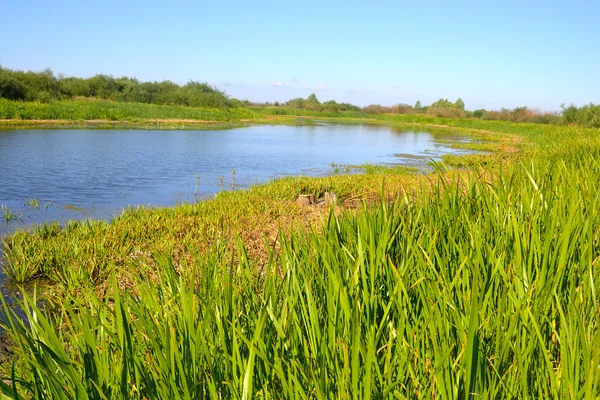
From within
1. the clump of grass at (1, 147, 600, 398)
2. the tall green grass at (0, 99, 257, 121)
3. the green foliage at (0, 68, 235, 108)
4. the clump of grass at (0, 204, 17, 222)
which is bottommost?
the clump of grass at (0, 204, 17, 222)

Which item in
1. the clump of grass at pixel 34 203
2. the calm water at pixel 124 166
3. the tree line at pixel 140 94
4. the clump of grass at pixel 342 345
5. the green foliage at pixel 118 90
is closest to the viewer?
the clump of grass at pixel 342 345

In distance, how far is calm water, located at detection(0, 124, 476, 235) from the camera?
8328 mm

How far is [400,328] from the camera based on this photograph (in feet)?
4.28

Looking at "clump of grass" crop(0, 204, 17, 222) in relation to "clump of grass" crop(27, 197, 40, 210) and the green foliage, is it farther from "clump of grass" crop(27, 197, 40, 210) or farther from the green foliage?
the green foliage

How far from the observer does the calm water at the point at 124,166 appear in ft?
27.3

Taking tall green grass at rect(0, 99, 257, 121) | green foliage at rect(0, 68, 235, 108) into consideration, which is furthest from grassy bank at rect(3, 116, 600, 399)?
green foliage at rect(0, 68, 235, 108)

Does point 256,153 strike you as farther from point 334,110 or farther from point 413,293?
point 334,110

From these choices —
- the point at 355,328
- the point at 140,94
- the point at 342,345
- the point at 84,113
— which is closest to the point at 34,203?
the point at 342,345

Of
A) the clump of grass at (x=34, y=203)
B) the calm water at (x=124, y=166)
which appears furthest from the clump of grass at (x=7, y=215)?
the clump of grass at (x=34, y=203)

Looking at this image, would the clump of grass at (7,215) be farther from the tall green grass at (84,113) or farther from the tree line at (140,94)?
the tree line at (140,94)

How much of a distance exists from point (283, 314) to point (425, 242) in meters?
0.93

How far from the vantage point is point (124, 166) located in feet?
41.0

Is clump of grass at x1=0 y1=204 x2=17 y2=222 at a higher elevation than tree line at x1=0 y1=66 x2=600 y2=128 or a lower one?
lower

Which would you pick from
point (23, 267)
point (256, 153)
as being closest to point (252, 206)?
point (23, 267)
